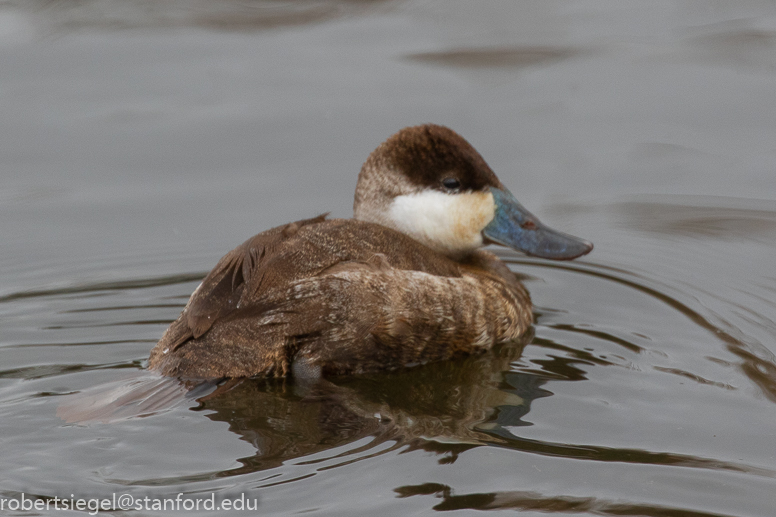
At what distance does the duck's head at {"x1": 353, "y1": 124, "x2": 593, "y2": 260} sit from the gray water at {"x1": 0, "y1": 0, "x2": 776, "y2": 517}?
1.24 feet

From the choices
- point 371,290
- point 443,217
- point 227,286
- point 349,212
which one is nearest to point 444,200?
point 443,217

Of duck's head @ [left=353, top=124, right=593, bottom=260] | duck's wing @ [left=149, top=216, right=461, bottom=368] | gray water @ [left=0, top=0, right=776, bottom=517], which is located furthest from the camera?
duck's head @ [left=353, top=124, right=593, bottom=260]

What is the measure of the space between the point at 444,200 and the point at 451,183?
0.08 metres

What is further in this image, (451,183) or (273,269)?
(451,183)

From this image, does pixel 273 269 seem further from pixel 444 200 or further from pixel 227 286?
pixel 444 200

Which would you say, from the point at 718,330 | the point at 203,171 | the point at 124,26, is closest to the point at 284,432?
the point at 718,330

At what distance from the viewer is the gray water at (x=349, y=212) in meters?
3.37

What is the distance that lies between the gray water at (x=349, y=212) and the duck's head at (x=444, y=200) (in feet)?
1.24

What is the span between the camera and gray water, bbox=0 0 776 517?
337 cm

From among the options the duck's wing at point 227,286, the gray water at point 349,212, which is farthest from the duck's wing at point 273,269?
the gray water at point 349,212

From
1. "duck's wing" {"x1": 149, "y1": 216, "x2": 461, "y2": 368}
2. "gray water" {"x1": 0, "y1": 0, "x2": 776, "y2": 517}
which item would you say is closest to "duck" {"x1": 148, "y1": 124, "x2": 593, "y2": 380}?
"duck's wing" {"x1": 149, "y1": 216, "x2": 461, "y2": 368}

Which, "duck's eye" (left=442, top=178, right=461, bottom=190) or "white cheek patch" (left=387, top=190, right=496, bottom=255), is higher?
"duck's eye" (left=442, top=178, right=461, bottom=190)

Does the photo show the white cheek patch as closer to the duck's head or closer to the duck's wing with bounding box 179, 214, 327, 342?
the duck's head

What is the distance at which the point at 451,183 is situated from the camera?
4.73m
